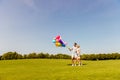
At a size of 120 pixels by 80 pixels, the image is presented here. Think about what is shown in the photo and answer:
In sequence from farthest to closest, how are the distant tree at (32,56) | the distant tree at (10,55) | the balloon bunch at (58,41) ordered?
the distant tree at (32,56)
the distant tree at (10,55)
the balloon bunch at (58,41)

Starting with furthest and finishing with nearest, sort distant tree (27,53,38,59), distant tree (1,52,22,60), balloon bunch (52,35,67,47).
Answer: distant tree (27,53,38,59) → distant tree (1,52,22,60) → balloon bunch (52,35,67,47)

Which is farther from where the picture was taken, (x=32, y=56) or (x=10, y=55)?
(x=32, y=56)

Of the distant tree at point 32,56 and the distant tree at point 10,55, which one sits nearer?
the distant tree at point 10,55

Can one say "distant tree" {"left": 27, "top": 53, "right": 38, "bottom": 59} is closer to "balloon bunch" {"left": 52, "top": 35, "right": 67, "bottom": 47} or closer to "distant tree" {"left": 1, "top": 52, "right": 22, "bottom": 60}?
"distant tree" {"left": 1, "top": 52, "right": 22, "bottom": 60}

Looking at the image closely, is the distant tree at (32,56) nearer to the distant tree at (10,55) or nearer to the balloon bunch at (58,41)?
the distant tree at (10,55)

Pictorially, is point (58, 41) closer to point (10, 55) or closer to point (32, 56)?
point (10, 55)

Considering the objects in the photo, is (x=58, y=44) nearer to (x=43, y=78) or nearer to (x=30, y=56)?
(x=43, y=78)

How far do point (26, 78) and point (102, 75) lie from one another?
602cm

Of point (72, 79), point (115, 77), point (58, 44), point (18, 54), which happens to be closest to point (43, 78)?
point (72, 79)

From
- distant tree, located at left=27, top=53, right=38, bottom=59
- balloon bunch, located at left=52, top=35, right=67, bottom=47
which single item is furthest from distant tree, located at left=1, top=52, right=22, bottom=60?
balloon bunch, located at left=52, top=35, right=67, bottom=47

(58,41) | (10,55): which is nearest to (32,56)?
(10,55)

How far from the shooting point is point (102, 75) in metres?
22.0

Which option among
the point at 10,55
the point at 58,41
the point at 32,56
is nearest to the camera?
the point at 58,41

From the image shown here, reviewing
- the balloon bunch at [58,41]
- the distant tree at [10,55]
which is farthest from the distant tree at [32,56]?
the balloon bunch at [58,41]
